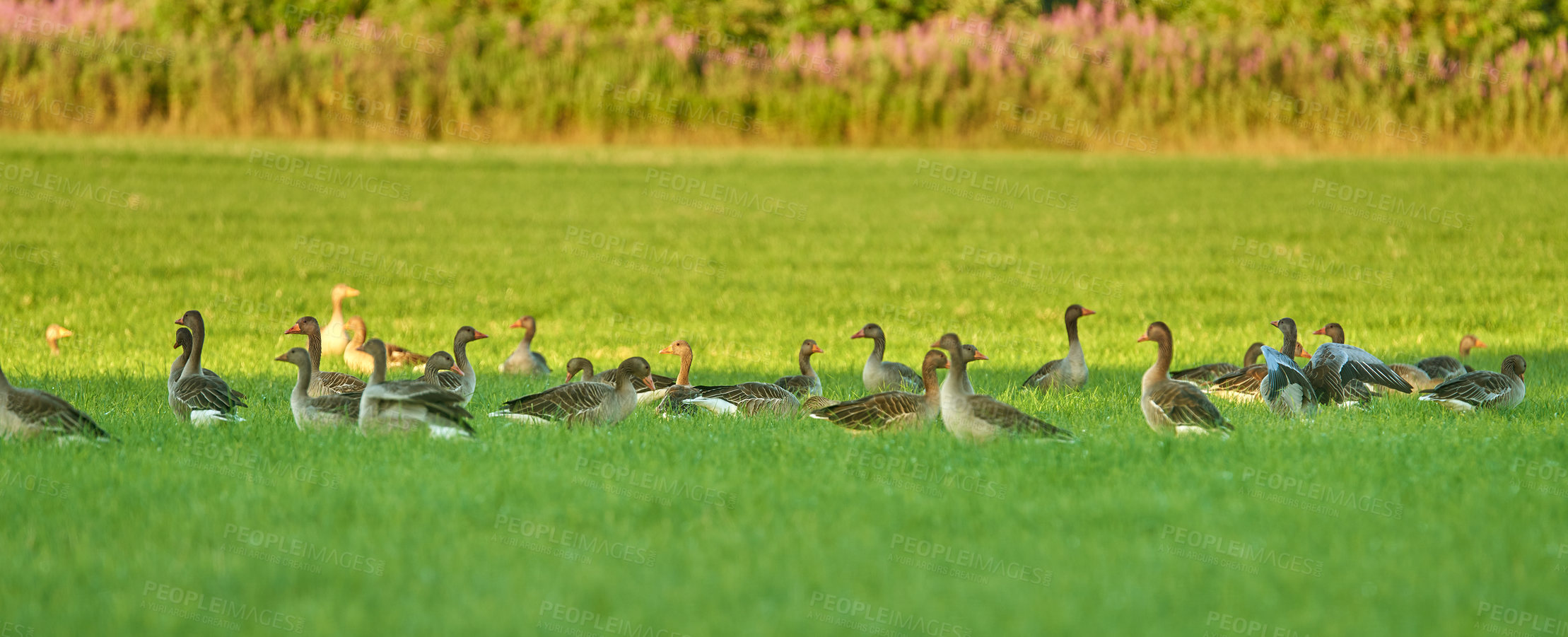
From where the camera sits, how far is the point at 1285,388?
11633 mm

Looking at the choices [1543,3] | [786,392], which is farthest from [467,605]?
[1543,3]

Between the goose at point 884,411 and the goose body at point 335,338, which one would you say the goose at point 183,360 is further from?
the goose at point 884,411

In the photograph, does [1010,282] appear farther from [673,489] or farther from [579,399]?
[673,489]

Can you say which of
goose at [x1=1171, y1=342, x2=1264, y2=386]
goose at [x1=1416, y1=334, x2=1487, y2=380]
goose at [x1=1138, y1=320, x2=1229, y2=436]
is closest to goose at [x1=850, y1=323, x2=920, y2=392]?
goose at [x1=1171, y1=342, x2=1264, y2=386]

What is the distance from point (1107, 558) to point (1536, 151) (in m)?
34.5

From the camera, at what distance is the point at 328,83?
3675 centimetres

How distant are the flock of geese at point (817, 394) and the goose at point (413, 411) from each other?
11mm

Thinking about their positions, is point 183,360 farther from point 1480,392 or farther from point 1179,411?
point 1480,392

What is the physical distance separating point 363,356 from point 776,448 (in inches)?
305

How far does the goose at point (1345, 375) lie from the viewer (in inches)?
487

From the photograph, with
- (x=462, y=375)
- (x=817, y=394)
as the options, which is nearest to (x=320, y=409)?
(x=462, y=375)

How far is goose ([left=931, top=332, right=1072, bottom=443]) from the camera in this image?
32.7 feet

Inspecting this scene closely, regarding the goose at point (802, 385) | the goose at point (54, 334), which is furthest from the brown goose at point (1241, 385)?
the goose at point (54, 334)

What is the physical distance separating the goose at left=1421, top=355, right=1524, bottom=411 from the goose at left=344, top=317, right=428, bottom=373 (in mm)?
10314
